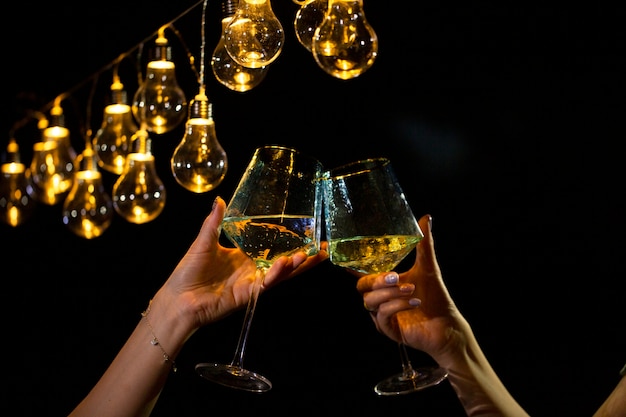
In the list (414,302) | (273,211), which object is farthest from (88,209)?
(414,302)

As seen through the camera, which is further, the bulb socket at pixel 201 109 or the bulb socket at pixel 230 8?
the bulb socket at pixel 201 109

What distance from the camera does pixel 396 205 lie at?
1321mm

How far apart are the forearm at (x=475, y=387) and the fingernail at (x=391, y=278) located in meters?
0.33

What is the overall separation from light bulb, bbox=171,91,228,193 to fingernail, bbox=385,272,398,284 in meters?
0.78

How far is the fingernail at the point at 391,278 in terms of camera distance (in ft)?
4.46

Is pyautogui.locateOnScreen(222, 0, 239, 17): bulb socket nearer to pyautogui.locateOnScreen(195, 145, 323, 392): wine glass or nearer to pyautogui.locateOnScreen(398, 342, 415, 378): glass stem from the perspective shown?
pyautogui.locateOnScreen(195, 145, 323, 392): wine glass

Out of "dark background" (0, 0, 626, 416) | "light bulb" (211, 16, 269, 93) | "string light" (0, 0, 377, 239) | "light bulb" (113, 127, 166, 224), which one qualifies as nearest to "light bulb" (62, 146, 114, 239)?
"string light" (0, 0, 377, 239)

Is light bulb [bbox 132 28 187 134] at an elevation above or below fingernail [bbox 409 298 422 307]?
above

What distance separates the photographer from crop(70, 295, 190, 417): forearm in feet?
5.37

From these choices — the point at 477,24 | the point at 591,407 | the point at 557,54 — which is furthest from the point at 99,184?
the point at 591,407

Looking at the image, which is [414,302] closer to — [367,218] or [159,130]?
[367,218]

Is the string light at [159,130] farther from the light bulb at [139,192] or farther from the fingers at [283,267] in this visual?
the fingers at [283,267]

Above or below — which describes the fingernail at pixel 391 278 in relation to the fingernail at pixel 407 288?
above

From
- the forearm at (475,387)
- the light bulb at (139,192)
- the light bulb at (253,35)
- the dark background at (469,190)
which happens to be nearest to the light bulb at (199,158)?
the light bulb at (139,192)
